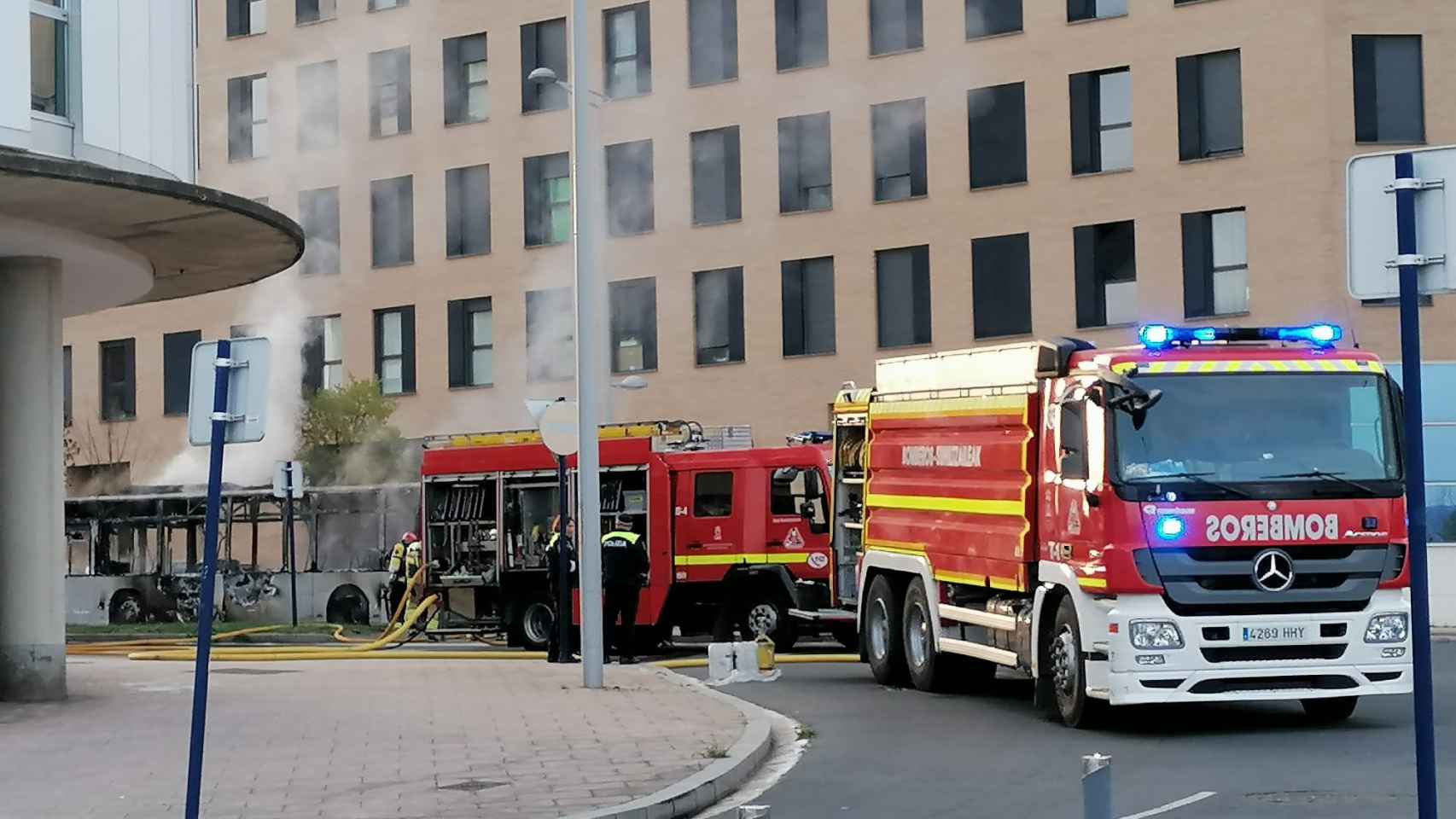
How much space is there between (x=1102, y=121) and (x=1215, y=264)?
338 centimetres

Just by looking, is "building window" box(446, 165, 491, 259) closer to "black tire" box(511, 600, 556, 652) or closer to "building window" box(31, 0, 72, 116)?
"black tire" box(511, 600, 556, 652)

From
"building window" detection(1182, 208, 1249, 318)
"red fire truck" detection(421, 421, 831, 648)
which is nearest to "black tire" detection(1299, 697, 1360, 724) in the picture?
"red fire truck" detection(421, 421, 831, 648)

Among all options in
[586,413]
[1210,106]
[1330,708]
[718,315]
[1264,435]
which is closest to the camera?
[1264,435]

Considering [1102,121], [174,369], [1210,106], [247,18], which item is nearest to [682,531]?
[1210,106]

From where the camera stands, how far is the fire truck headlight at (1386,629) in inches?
595

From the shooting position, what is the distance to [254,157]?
49.0 metres

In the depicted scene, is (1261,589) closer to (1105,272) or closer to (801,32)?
(1105,272)

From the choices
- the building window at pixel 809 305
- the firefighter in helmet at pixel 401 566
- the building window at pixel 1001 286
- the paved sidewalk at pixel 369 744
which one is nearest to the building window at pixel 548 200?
the building window at pixel 809 305

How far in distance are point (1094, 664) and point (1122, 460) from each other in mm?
1425

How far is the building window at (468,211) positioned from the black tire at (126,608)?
1247 centimetres

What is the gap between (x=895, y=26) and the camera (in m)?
40.8

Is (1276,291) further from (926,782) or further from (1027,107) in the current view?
(926,782)

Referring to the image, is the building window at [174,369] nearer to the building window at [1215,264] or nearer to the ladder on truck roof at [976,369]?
the building window at [1215,264]

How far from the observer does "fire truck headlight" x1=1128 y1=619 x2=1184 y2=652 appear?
14734 millimetres
